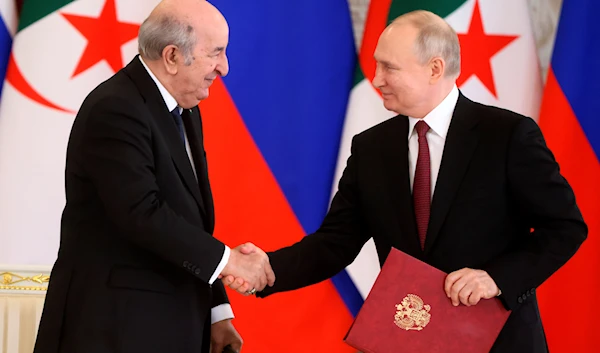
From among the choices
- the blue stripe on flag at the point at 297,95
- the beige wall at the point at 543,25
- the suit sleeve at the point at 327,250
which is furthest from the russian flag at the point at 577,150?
the suit sleeve at the point at 327,250

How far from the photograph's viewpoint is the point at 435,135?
2.23 m

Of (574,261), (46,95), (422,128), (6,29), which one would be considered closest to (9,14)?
(6,29)

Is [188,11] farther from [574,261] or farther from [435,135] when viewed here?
[574,261]

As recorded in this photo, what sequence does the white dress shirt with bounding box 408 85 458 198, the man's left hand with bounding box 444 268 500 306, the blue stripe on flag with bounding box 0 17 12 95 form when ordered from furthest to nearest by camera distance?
the blue stripe on flag with bounding box 0 17 12 95 < the white dress shirt with bounding box 408 85 458 198 < the man's left hand with bounding box 444 268 500 306

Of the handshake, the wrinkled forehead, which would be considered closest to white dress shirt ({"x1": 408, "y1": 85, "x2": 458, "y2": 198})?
the wrinkled forehead

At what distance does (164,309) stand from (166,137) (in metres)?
0.46

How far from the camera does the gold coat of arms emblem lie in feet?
6.51

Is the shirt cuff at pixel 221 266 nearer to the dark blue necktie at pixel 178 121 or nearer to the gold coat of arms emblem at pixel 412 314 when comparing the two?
the dark blue necktie at pixel 178 121

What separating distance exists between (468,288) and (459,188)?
0.94 feet

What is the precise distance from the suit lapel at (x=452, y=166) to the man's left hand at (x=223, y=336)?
68 cm

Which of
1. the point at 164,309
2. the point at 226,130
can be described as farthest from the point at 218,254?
the point at 226,130

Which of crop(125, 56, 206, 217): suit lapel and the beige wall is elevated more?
the beige wall

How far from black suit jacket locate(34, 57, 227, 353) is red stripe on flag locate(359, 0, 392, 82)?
5.00 ft

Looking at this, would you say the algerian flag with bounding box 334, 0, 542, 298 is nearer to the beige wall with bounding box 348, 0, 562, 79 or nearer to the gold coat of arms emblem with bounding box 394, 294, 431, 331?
the beige wall with bounding box 348, 0, 562, 79
